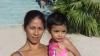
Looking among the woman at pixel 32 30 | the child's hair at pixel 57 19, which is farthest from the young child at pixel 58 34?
the woman at pixel 32 30

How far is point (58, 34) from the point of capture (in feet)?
8.71

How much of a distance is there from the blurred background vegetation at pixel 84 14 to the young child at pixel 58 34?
7.02 m

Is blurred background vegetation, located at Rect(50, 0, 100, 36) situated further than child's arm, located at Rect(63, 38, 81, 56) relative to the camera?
Yes

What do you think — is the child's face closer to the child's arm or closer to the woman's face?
the child's arm

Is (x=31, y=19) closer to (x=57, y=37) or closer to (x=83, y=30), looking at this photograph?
(x=57, y=37)

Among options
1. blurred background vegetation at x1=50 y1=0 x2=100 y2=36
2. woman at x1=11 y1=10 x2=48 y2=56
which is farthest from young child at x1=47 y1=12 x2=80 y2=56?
blurred background vegetation at x1=50 y1=0 x2=100 y2=36

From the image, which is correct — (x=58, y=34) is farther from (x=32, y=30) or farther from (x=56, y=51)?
(x=32, y=30)

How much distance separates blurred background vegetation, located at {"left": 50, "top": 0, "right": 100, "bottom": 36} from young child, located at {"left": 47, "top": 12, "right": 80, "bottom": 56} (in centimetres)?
702

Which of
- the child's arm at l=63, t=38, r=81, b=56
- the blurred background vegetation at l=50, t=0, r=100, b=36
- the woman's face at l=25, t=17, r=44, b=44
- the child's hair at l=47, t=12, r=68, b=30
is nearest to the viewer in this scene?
the woman's face at l=25, t=17, r=44, b=44

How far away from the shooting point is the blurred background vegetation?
32.0ft

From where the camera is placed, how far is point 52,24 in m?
2.66

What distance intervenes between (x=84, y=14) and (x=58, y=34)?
24.3 feet

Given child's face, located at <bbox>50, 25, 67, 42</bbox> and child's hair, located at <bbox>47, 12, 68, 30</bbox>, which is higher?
child's hair, located at <bbox>47, 12, 68, 30</bbox>

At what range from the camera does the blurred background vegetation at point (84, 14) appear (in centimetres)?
975
